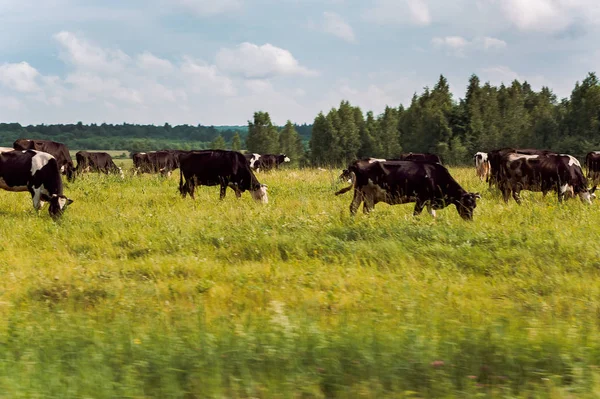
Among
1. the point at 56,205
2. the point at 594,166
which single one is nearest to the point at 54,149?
the point at 56,205

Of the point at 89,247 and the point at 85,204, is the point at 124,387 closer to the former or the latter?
the point at 89,247

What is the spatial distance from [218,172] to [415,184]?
706 cm

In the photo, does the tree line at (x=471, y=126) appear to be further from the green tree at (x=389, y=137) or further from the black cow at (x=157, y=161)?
the black cow at (x=157, y=161)

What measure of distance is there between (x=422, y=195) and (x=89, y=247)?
714cm

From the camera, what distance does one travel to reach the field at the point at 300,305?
383 cm

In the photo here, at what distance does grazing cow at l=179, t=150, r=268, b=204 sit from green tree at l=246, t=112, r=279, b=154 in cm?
8910

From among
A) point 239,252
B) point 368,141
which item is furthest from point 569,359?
point 368,141

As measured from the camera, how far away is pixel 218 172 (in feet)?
56.1

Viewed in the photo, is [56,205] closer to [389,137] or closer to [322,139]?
[389,137]

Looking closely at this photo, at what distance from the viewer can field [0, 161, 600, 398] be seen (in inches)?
151

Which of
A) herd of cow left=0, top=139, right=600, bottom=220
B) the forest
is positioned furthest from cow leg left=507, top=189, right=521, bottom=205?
the forest

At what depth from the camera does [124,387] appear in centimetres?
370

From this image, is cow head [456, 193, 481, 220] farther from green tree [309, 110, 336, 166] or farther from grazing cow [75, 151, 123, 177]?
green tree [309, 110, 336, 166]

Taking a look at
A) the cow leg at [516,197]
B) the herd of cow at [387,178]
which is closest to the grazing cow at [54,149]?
the herd of cow at [387,178]
